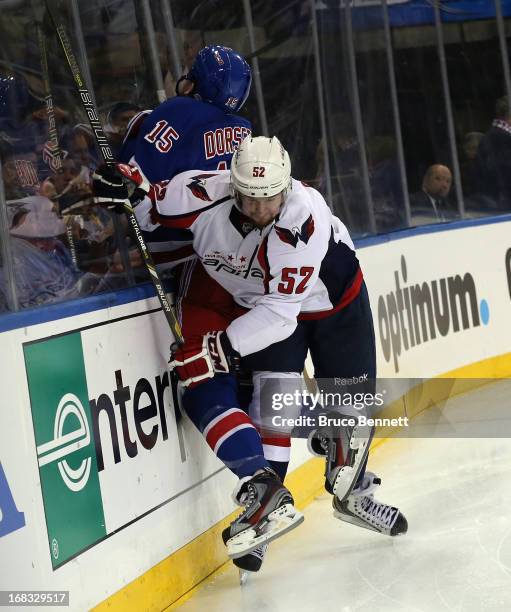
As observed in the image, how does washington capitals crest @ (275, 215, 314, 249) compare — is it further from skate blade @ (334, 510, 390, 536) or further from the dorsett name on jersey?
skate blade @ (334, 510, 390, 536)

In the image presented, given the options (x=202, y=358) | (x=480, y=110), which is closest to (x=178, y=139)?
(x=202, y=358)

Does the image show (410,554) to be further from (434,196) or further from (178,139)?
(434,196)

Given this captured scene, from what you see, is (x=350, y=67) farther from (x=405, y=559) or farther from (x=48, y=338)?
(x=48, y=338)

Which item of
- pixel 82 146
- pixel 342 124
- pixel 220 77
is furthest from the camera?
pixel 342 124

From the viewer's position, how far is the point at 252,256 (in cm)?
311

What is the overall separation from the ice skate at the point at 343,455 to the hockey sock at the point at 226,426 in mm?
437

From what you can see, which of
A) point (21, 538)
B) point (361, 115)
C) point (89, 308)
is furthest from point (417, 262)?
point (21, 538)

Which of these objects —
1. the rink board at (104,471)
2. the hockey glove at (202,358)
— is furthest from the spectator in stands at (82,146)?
the hockey glove at (202,358)

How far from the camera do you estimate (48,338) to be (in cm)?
265

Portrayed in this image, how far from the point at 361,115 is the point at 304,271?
2.33 meters

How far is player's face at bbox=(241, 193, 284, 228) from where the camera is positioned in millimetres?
2914

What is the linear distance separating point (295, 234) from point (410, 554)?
113 cm

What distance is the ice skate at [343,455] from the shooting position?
11.5ft

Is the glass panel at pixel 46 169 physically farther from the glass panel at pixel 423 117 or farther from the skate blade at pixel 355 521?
the glass panel at pixel 423 117
